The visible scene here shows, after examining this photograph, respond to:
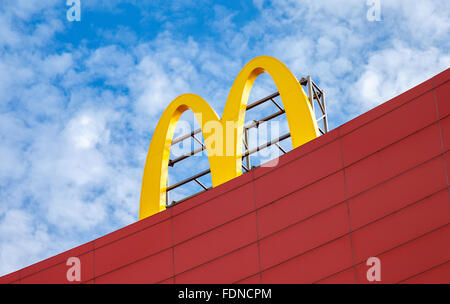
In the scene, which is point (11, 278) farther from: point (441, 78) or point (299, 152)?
point (441, 78)

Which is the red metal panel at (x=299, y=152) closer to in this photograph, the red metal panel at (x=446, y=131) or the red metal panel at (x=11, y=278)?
the red metal panel at (x=446, y=131)

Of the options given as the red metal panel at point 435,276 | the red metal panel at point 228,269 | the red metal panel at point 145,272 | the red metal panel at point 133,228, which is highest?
the red metal panel at point 133,228

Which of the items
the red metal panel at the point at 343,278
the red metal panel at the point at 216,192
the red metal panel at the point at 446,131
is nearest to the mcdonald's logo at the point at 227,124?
the red metal panel at the point at 216,192

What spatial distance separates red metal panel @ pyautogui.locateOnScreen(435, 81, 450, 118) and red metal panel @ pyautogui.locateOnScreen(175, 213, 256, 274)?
4917 millimetres

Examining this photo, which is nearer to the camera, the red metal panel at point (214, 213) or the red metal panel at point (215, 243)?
the red metal panel at point (215, 243)

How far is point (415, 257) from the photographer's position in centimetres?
1477

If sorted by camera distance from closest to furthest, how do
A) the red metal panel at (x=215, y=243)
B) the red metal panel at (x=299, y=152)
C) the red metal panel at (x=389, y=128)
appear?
the red metal panel at (x=389, y=128)
the red metal panel at (x=299, y=152)
the red metal panel at (x=215, y=243)

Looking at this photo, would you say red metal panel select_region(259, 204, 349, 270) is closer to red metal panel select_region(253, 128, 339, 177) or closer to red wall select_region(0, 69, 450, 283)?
red wall select_region(0, 69, 450, 283)

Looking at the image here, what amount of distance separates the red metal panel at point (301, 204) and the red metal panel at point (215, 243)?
37cm

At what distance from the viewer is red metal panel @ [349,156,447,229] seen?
1502 cm

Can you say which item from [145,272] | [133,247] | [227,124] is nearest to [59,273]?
[133,247]

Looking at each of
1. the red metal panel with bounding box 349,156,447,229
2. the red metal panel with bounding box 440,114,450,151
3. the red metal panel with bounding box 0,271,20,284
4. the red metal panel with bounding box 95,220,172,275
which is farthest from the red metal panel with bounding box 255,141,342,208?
the red metal panel with bounding box 0,271,20,284

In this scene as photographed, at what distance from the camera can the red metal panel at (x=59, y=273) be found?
1966 centimetres
